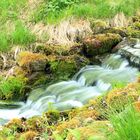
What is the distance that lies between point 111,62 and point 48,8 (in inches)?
124

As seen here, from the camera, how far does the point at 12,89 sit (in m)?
9.24

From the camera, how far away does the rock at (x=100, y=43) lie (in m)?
10.3

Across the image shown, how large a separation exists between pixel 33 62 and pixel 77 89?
4.18ft

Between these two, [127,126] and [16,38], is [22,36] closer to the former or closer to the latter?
[16,38]

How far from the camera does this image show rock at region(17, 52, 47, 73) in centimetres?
955

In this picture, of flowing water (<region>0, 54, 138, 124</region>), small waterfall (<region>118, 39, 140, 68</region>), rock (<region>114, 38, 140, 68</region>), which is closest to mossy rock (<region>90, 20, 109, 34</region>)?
rock (<region>114, 38, 140, 68</region>)

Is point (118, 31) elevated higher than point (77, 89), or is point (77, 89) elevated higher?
point (118, 31)

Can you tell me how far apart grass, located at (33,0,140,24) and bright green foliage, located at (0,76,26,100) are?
257 centimetres

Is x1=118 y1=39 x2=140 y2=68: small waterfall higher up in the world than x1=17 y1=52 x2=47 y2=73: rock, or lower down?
higher up

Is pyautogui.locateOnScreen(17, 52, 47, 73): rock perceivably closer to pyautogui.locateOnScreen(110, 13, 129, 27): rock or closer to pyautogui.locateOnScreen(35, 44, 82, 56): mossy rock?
pyautogui.locateOnScreen(35, 44, 82, 56): mossy rock

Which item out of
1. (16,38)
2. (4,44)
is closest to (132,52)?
(16,38)

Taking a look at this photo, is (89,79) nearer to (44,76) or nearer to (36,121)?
(44,76)

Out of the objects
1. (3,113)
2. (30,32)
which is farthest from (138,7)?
(3,113)

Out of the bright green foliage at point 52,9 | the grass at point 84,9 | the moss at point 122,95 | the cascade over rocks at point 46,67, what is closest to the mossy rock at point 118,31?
the grass at point 84,9
